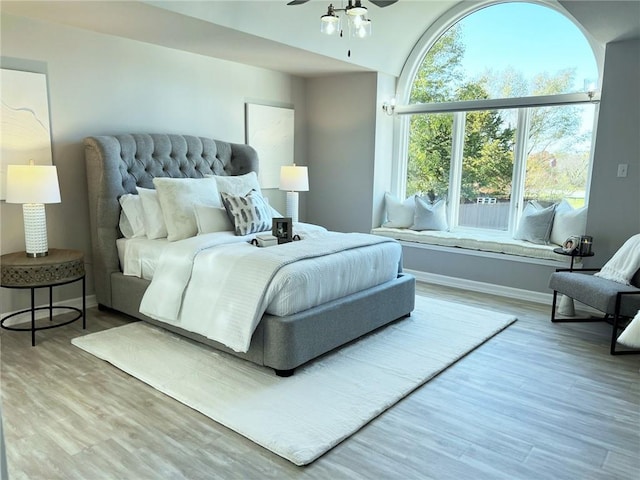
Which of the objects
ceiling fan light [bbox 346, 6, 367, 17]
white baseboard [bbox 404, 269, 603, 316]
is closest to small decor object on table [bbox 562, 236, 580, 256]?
white baseboard [bbox 404, 269, 603, 316]

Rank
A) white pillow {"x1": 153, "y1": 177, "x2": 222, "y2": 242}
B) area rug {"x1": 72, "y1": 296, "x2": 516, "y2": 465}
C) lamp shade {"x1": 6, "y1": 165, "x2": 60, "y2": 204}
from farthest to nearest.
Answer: white pillow {"x1": 153, "y1": 177, "x2": 222, "y2": 242}, lamp shade {"x1": 6, "y1": 165, "x2": 60, "y2": 204}, area rug {"x1": 72, "y1": 296, "x2": 516, "y2": 465}

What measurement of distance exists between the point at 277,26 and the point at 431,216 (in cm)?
282

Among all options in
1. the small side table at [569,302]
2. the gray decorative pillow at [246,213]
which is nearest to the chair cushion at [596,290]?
the small side table at [569,302]

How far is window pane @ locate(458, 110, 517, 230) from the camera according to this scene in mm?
5324

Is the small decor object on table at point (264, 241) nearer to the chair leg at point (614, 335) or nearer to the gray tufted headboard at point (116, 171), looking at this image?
the gray tufted headboard at point (116, 171)

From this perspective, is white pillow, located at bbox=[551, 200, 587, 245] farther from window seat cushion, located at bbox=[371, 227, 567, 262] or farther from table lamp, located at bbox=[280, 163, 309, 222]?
table lamp, located at bbox=[280, 163, 309, 222]

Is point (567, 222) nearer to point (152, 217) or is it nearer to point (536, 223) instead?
point (536, 223)

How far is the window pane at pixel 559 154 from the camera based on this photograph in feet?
15.9

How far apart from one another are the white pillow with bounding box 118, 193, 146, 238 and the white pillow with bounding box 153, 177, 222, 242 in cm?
20

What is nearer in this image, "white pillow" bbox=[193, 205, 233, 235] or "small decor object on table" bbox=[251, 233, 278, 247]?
"small decor object on table" bbox=[251, 233, 278, 247]

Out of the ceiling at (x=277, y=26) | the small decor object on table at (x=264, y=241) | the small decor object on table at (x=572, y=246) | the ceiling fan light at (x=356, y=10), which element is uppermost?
the ceiling at (x=277, y=26)

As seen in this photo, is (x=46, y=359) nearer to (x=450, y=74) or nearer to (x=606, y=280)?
(x=606, y=280)

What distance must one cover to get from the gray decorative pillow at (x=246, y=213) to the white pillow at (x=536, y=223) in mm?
2756

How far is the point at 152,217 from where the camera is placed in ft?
13.2
